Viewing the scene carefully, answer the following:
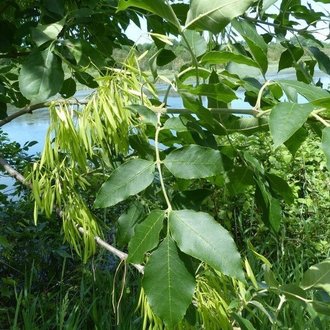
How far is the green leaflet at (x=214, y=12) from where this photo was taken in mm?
607

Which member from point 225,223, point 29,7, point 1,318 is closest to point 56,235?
point 1,318

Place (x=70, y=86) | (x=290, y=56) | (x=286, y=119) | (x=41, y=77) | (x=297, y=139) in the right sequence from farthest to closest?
(x=70, y=86), (x=290, y=56), (x=41, y=77), (x=297, y=139), (x=286, y=119)

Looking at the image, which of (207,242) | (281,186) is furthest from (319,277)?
(207,242)

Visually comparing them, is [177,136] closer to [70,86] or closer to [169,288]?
[169,288]

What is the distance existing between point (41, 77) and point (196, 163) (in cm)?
38

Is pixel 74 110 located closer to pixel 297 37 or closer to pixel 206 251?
pixel 206 251

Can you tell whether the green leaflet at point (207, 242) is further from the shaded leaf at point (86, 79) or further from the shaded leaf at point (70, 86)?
the shaded leaf at point (70, 86)

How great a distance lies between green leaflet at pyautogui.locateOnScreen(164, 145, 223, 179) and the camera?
723 mm

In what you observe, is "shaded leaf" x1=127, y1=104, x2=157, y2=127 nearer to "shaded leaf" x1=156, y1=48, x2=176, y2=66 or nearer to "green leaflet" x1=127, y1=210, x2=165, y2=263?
"green leaflet" x1=127, y1=210, x2=165, y2=263

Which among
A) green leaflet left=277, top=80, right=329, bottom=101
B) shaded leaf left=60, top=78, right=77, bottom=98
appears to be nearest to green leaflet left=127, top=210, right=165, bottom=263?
green leaflet left=277, top=80, right=329, bottom=101

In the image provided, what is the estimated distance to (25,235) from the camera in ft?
8.23

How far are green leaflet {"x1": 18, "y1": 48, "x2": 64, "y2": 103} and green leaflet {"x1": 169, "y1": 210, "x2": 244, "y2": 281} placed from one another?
1.37 feet

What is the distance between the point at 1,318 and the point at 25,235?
17.8 inches

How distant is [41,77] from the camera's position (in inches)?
37.5
